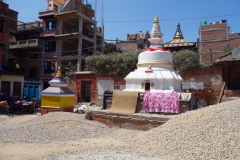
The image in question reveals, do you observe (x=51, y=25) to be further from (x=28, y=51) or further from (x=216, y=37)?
(x=216, y=37)

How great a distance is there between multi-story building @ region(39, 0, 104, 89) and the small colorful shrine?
48.8ft

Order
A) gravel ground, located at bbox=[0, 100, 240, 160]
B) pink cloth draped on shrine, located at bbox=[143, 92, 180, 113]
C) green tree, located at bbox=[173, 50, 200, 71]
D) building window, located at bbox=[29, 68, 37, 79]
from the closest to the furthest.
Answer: gravel ground, located at bbox=[0, 100, 240, 160], pink cloth draped on shrine, located at bbox=[143, 92, 180, 113], green tree, located at bbox=[173, 50, 200, 71], building window, located at bbox=[29, 68, 37, 79]

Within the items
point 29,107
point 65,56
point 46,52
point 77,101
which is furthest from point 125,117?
point 46,52

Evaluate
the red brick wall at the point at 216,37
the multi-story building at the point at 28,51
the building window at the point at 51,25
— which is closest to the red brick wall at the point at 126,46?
the red brick wall at the point at 216,37

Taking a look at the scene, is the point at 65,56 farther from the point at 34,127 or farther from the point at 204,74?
the point at 34,127

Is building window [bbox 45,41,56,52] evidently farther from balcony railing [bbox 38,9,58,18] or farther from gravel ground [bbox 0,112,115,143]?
gravel ground [bbox 0,112,115,143]

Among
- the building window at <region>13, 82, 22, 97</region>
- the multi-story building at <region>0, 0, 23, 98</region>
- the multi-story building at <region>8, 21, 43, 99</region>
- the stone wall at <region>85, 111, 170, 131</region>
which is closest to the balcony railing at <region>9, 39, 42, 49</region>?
the multi-story building at <region>8, 21, 43, 99</region>

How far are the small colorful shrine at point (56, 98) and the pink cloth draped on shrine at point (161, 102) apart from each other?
18.0 feet

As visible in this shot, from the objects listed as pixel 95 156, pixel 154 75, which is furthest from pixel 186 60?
pixel 95 156

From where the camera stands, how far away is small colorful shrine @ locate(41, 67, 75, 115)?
14805 millimetres

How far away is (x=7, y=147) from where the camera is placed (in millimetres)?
7941

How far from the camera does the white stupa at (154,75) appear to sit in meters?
13.8

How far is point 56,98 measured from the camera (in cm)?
1481

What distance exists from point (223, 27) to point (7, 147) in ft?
104
